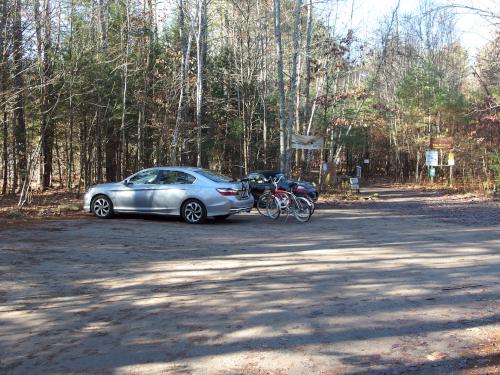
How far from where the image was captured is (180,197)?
1266 cm

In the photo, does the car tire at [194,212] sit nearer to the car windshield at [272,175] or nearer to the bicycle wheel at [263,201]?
the bicycle wheel at [263,201]

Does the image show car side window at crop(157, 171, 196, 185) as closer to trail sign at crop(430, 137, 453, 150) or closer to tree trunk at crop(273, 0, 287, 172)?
tree trunk at crop(273, 0, 287, 172)

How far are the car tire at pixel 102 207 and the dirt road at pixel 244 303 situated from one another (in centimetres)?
248

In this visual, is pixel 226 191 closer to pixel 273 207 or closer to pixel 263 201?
pixel 273 207

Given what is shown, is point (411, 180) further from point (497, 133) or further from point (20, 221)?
point (20, 221)

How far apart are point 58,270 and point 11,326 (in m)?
2.34

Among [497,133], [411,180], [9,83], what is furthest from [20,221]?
[411,180]

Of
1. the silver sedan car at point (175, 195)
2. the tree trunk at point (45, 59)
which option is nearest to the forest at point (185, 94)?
the tree trunk at point (45, 59)

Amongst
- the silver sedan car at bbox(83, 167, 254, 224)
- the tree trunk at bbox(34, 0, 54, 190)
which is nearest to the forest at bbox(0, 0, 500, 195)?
the tree trunk at bbox(34, 0, 54, 190)

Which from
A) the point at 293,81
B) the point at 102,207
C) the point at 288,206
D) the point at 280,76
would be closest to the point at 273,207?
the point at 288,206

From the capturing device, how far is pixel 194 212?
1260 centimetres

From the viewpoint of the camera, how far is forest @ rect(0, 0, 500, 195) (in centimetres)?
1666

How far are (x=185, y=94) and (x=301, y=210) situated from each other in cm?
1056

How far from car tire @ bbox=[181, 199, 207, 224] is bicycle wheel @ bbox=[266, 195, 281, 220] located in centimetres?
223
